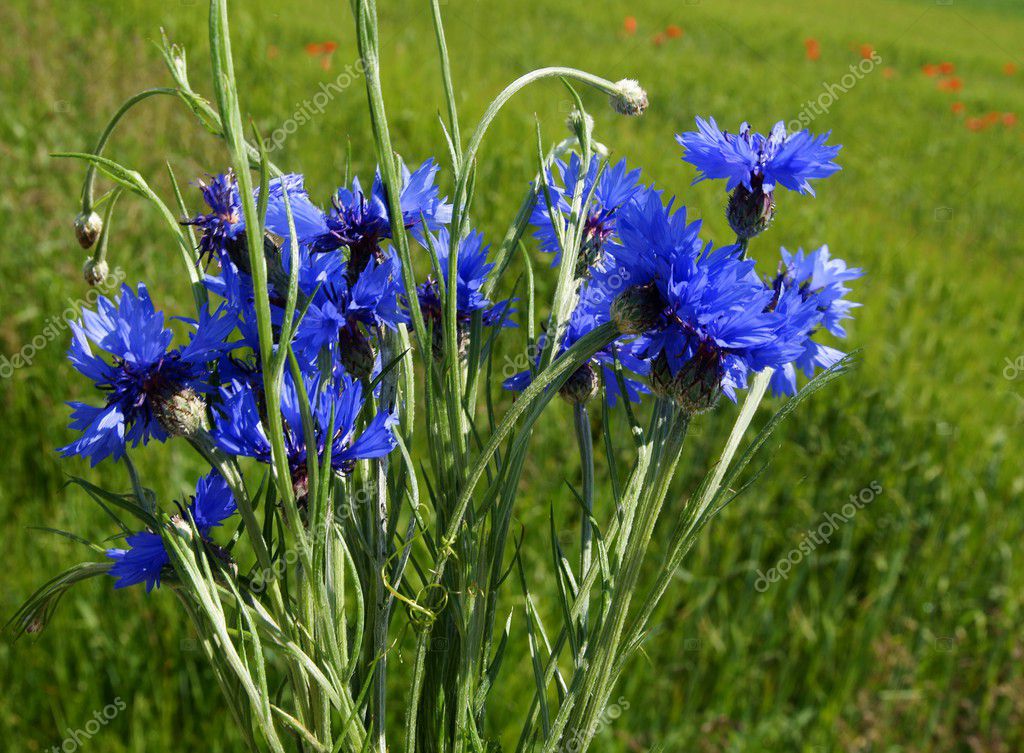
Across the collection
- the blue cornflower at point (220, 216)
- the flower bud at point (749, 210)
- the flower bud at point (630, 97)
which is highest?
the flower bud at point (630, 97)

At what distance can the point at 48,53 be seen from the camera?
369 cm

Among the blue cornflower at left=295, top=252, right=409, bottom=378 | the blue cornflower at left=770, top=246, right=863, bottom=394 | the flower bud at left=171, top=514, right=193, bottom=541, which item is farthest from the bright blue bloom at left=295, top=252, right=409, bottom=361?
the blue cornflower at left=770, top=246, right=863, bottom=394

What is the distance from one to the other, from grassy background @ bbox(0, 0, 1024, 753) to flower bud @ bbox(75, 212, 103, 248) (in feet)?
0.73

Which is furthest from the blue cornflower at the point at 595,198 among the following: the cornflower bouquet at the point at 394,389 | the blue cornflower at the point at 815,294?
the blue cornflower at the point at 815,294

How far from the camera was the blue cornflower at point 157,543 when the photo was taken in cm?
45

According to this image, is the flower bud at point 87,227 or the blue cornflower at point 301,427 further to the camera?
the flower bud at point 87,227

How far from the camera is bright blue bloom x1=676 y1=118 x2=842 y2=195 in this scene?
0.49 m

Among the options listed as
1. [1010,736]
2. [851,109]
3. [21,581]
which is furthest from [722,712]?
[851,109]

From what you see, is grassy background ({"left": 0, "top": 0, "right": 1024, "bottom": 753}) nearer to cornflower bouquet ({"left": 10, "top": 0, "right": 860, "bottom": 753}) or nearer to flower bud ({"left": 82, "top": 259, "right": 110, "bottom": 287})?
cornflower bouquet ({"left": 10, "top": 0, "right": 860, "bottom": 753})

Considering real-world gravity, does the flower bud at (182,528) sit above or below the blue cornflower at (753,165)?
below

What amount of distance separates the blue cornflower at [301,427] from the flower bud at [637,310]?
0.42 feet

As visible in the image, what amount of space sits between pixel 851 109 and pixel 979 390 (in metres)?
5.01

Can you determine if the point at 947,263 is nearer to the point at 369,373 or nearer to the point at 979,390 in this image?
the point at 979,390

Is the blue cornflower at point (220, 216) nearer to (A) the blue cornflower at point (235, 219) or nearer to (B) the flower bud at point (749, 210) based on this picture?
(A) the blue cornflower at point (235, 219)
